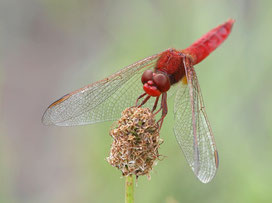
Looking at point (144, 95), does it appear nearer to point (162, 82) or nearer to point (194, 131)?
point (162, 82)

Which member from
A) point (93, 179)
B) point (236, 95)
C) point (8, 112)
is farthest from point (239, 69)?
point (8, 112)

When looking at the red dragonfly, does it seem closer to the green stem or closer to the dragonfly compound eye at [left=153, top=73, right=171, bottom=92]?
the dragonfly compound eye at [left=153, top=73, right=171, bottom=92]

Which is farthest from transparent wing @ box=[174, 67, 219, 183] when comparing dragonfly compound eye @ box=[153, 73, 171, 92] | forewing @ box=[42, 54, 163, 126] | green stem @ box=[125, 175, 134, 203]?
green stem @ box=[125, 175, 134, 203]

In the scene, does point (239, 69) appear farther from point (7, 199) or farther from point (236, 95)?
point (7, 199)

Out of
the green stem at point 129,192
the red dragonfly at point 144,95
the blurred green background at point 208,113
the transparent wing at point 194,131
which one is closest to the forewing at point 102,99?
the red dragonfly at point 144,95

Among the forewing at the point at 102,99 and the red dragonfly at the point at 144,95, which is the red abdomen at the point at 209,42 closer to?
the red dragonfly at the point at 144,95

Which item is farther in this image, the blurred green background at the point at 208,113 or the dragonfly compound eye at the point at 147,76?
the blurred green background at the point at 208,113

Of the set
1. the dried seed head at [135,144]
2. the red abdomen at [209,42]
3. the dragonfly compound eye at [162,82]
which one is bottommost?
the dried seed head at [135,144]

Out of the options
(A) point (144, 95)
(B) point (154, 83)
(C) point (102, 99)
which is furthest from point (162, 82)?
(C) point (102, 99)
